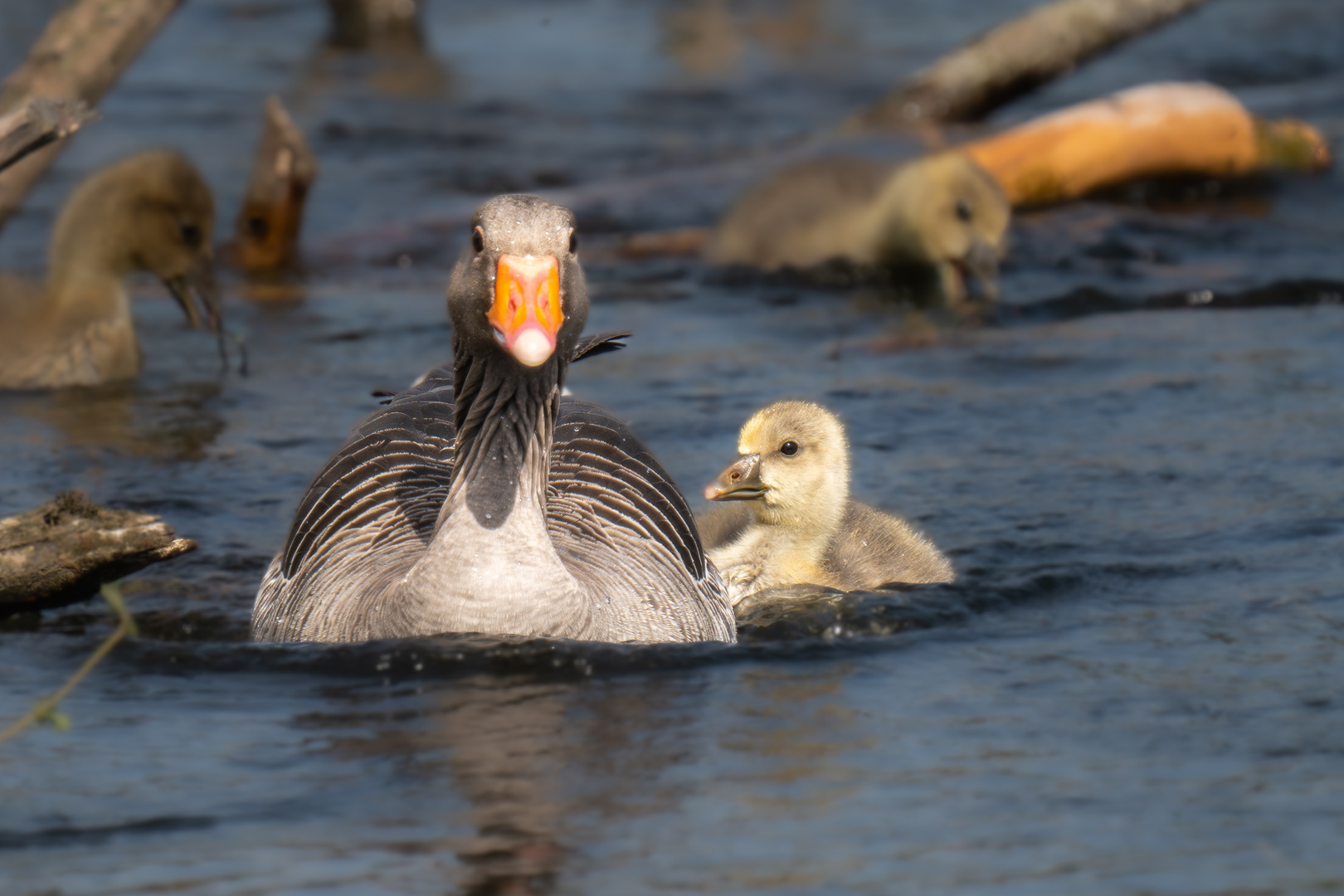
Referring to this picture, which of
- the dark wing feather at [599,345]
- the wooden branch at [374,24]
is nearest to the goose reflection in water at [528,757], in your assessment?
the dark wing feather at [599,345]

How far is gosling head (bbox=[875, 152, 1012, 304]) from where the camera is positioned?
11.0 meters

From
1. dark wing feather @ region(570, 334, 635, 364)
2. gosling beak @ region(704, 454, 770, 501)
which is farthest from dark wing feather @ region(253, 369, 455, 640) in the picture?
gosling beak @ region(704, 454, 770, 501)

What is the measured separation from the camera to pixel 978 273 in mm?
11094

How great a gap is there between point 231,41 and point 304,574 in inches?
569

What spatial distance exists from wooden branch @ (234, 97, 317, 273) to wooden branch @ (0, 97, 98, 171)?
5.90m

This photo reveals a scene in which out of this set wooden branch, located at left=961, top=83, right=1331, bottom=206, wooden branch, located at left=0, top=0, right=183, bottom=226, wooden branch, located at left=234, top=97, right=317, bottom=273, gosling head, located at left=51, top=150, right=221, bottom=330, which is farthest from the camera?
wooden branch, located at left=961, top=83, right=1331, bottom=206

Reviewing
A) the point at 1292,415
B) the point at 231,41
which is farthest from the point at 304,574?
the point at 231,41

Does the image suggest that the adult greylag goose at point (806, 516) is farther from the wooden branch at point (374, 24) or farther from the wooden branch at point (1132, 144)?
the wooden branch at point (374, 24)

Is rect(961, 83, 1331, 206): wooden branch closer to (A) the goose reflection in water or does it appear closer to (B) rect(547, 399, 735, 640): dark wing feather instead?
(B) rect(547, 399, 735, 640): dark wing feather

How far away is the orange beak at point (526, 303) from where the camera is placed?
16.2ft

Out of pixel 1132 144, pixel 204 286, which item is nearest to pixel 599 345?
pixel 204 286

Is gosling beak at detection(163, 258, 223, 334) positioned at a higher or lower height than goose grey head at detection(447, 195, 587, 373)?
higher

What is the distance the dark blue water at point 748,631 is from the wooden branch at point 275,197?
36cm

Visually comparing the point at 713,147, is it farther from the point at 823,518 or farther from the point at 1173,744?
the point at 1173,744
